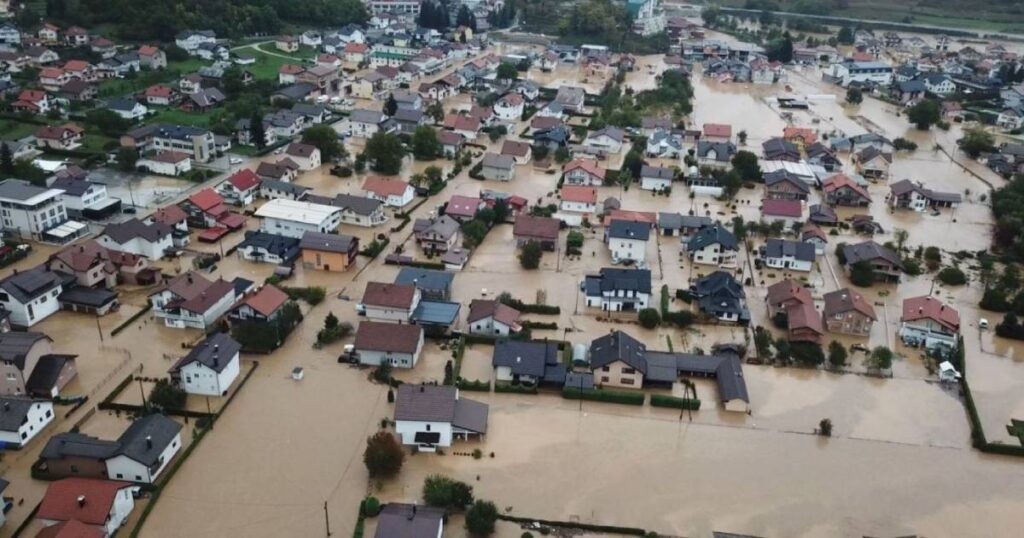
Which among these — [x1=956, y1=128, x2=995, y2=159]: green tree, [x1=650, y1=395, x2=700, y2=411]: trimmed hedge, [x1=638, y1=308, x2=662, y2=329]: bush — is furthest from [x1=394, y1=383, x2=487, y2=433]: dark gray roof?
[x1=956, y1=128, x2=995, y2=159]: green tree

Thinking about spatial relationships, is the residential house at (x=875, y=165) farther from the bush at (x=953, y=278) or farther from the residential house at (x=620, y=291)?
the residential house at (x=620, y=291)

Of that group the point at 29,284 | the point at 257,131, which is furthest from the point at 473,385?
the point at 257,131

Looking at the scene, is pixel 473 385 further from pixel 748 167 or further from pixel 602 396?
pixel 748 167

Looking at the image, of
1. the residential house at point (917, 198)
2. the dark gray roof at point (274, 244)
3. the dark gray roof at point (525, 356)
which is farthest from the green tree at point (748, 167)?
the dark gray roof at point (274, 244)

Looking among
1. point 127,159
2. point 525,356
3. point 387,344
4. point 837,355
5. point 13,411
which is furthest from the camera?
point 127,159

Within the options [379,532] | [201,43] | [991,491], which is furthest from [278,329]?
[201,43]

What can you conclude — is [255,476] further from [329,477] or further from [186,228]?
[186,228]
